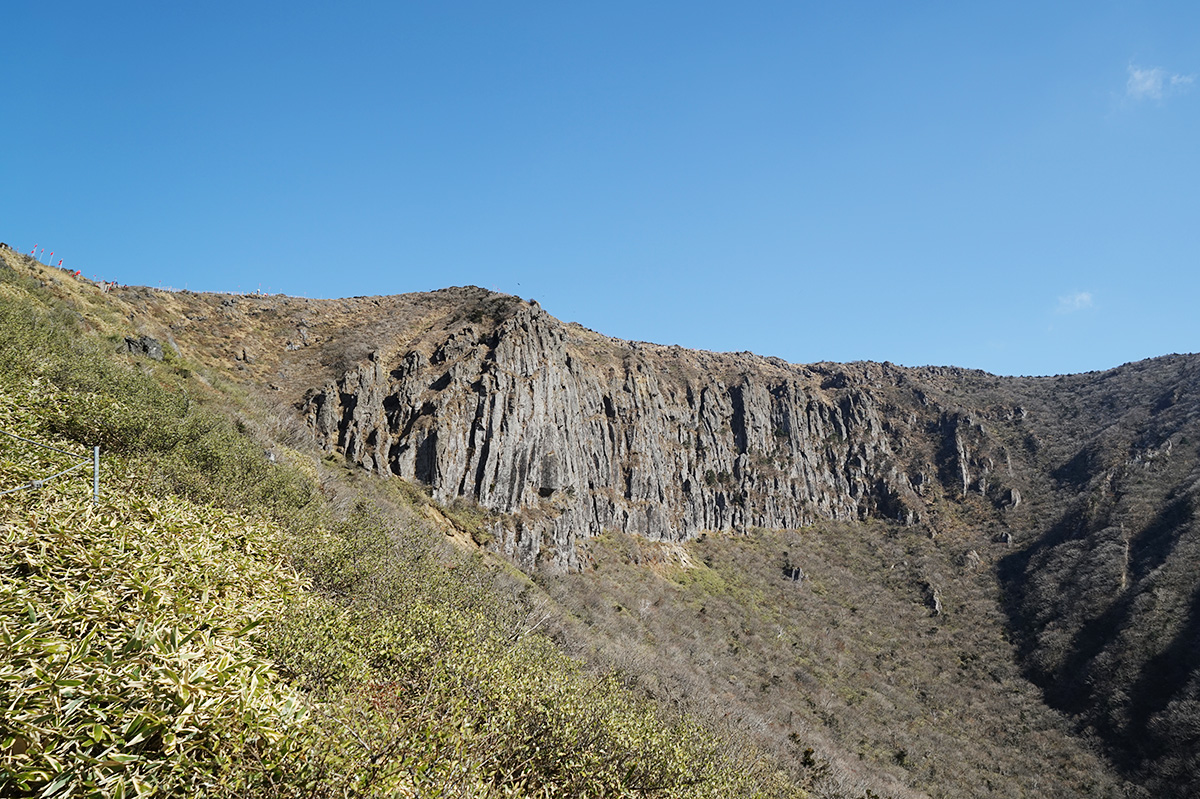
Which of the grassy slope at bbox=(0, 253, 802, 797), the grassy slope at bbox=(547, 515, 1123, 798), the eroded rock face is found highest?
the eroded rock face

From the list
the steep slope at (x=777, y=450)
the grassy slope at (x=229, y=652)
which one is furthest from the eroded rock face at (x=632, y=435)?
the grassy slope at (x=229, y=652)

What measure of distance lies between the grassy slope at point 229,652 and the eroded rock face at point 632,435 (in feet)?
96.9

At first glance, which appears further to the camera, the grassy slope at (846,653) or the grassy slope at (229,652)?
the grassy slope at (846,653)

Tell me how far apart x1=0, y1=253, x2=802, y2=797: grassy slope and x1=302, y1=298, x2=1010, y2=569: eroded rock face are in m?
29.5

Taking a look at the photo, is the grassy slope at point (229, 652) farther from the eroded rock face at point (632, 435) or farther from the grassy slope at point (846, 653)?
the eroded rock face at point (632, 435)

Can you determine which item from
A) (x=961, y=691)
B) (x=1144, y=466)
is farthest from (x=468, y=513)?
(x=1144, y=466)

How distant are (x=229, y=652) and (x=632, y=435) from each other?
3344 inches

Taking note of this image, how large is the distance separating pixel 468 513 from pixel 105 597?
48.8 m

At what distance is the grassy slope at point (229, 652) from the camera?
6027 millimetres

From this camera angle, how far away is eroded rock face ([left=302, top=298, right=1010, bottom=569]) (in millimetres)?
56031

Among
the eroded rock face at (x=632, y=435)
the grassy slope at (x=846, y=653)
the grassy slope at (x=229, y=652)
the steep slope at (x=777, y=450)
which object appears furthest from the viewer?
the eroded rock face at (x=632, y=435)

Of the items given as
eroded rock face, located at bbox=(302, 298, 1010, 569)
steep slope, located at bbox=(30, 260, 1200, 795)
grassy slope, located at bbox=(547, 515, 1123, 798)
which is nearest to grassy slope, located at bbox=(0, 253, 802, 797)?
grassy slope, located at bbox=(547, 515, 1123, 798)

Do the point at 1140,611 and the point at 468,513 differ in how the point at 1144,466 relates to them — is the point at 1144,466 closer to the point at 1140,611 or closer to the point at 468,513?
the point at 1140,611

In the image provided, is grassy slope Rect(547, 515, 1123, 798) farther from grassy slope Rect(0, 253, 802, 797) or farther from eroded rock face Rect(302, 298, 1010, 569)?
grassy slope Rect(0, 253, 802, 797)
